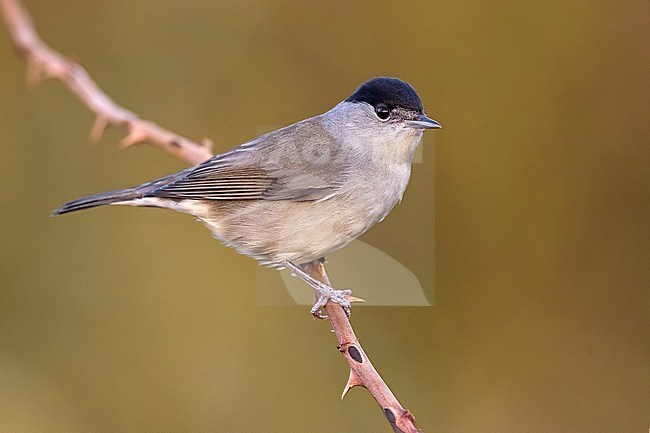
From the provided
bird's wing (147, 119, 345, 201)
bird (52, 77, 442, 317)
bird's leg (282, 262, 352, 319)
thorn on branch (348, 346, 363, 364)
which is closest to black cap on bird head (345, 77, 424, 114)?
bird (52, 77, 442, 317)

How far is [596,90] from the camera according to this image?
5535mm

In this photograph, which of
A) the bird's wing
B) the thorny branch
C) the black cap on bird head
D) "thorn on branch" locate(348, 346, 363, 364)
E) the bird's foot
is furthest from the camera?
the bird's wing

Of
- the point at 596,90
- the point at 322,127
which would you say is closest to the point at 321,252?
the point at 322,127

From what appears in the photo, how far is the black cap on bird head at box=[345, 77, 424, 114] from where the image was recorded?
3.90 m

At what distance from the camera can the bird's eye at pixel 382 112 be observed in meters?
3.99

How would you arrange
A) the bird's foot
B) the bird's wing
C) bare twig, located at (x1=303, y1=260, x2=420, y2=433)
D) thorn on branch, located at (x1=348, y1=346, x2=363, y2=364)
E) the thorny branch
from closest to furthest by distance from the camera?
bare twig, located at (x1=303, y1=260, x2=420, y2=433) < thorn on branch, located at (x1=348, y1=346, x2=363, y2=364) < the thorny branch < the bird's foot < the bird's wing

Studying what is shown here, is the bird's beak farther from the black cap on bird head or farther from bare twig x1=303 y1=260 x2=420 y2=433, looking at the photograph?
bare twig x1=303 y1=260 x2=420 y2=433

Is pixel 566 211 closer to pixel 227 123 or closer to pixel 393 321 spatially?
pixel 393 321

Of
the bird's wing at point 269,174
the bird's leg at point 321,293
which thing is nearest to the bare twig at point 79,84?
the bird's wing at point 269,174

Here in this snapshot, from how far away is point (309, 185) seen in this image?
13.4 ft

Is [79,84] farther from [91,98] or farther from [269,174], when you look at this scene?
[269,174]

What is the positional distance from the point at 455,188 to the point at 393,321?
1.00 metres

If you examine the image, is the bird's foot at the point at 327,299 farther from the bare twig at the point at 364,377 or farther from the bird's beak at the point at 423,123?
the bird's beak at the point at 423,123

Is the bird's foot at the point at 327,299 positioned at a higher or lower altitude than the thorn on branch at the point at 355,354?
lower
